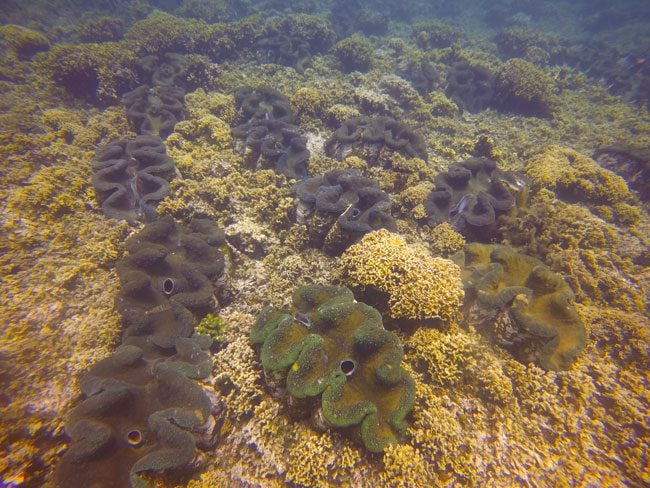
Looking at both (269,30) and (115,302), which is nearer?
(115,302)

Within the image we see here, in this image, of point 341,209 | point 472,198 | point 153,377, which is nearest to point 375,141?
point 472,198

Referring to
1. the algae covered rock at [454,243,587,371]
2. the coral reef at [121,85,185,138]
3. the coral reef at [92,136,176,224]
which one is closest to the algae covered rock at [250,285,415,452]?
the algae covered rock at [454,243,587,371]

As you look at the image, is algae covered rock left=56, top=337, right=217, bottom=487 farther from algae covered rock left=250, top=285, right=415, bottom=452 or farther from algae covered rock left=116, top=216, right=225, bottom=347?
algae covered rock left=250, top=285, right=415, bottom=452

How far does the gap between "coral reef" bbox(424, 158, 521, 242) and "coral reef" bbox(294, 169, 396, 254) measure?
124cm

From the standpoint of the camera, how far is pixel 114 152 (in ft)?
19.3

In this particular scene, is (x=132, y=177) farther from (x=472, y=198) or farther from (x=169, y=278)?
(x=472, y=198)

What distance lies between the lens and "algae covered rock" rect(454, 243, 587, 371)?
3.45 m

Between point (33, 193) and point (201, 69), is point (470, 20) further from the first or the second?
point (33, 193)

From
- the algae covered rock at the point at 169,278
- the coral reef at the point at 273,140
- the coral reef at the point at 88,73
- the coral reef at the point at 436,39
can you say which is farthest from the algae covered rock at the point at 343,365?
the coral reef at the point at 436,39

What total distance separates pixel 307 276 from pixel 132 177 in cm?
408

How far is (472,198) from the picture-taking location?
5.61m

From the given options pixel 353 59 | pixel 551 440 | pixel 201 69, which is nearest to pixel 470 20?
pixel 353 59

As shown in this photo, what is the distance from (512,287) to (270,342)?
321 cm

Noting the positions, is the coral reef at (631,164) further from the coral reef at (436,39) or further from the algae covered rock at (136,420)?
the coral reef at (436,39)
